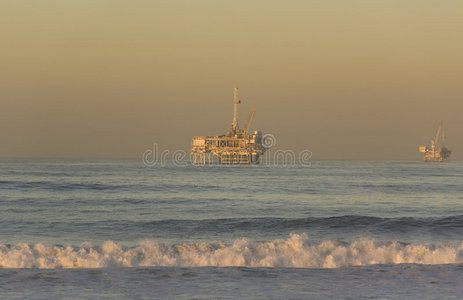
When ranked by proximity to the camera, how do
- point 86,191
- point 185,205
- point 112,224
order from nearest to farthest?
1. point 112,224
2. point 185,205
3. point 86,191

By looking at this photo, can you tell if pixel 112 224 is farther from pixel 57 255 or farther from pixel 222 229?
pixel 57 255

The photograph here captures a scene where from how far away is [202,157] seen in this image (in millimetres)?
181250

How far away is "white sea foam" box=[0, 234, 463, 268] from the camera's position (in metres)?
17.1

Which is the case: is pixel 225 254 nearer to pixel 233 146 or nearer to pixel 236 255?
pixel 236 255

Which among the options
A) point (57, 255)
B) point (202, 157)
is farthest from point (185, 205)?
point (202, 157)

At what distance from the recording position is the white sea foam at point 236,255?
17109 millimetres

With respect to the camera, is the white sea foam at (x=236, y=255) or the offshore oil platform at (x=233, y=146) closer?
the white sea foam at (x=236, y=255)

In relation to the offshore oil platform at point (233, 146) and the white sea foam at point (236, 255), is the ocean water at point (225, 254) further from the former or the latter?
the offshore oil platform at point (233, 146)

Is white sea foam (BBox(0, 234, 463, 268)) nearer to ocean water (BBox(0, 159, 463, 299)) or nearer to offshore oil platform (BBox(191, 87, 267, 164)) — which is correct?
ocean water (BBox(0, 159, 463, 299))

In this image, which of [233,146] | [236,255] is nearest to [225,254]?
[236,255]

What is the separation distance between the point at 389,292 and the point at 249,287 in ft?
11.4

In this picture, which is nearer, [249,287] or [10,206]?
[249,287]

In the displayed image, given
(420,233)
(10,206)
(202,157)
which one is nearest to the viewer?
(420,233)

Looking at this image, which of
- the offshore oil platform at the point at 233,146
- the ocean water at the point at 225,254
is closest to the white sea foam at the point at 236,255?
the ocean water at the point at 225,254
